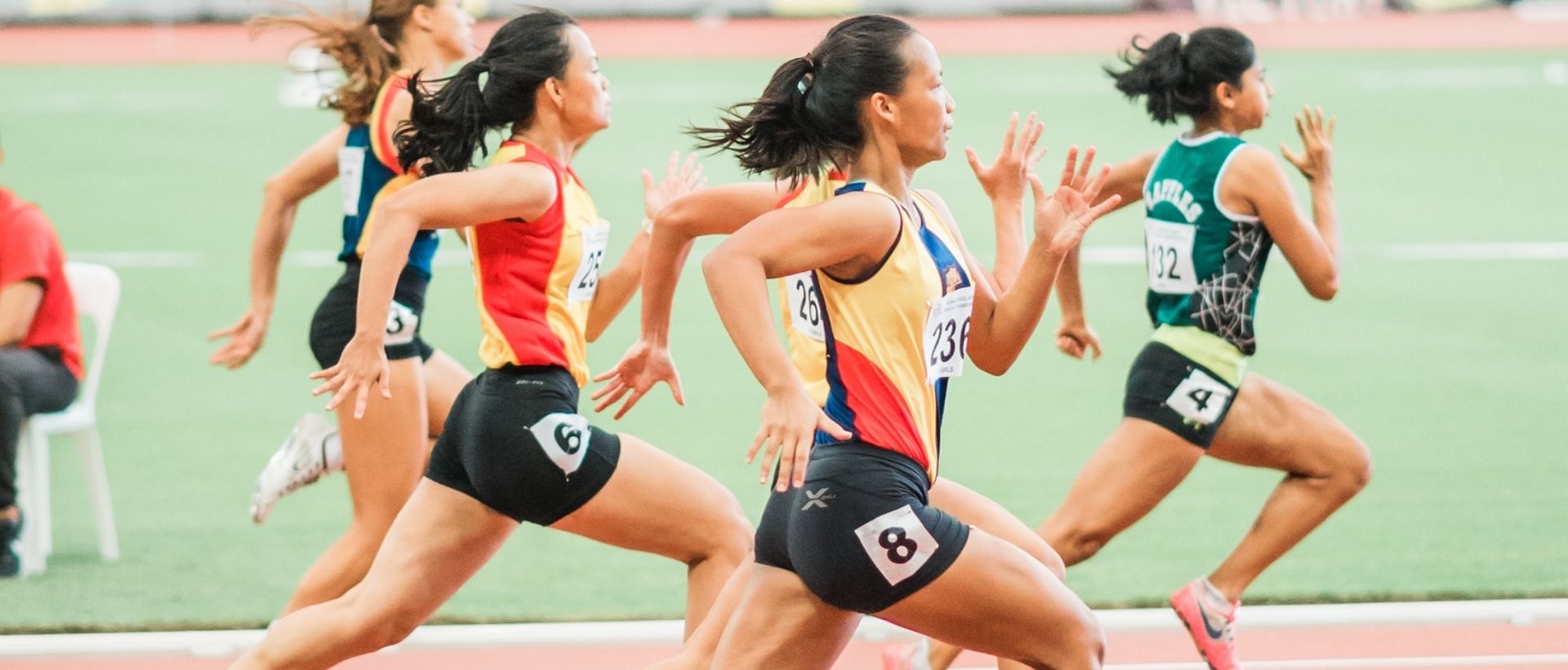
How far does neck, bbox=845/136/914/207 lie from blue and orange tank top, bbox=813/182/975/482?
0.07 meters

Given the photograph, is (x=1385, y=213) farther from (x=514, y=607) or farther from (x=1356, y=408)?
(x=514, y=607)

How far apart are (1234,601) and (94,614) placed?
378 cm

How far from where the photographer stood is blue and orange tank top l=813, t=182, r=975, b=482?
376cm

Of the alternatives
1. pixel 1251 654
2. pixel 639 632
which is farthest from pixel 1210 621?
pixel 639 632

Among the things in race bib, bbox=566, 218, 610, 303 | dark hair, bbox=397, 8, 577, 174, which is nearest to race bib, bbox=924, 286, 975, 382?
race bib, bbox=566, 218, 610, 303

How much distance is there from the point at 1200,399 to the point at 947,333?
5.37 feet

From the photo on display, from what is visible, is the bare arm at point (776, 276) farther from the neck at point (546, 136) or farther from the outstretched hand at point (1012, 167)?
the neck at point (546, 136)

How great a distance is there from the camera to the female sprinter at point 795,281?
3973 millimetres

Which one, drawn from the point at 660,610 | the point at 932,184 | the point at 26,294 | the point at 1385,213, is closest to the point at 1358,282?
the point at 1385,213

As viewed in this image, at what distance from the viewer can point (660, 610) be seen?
6.39 m

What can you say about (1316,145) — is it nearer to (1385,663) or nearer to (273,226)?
(1385,663)

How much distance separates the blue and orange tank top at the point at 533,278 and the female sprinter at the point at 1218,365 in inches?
61.2

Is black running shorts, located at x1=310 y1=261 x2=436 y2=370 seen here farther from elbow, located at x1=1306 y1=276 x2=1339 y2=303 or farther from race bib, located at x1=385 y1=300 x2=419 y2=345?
elbow, located at x1=1306 y1=276 x2=1339 y2=303

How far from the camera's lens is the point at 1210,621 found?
17.4ft
